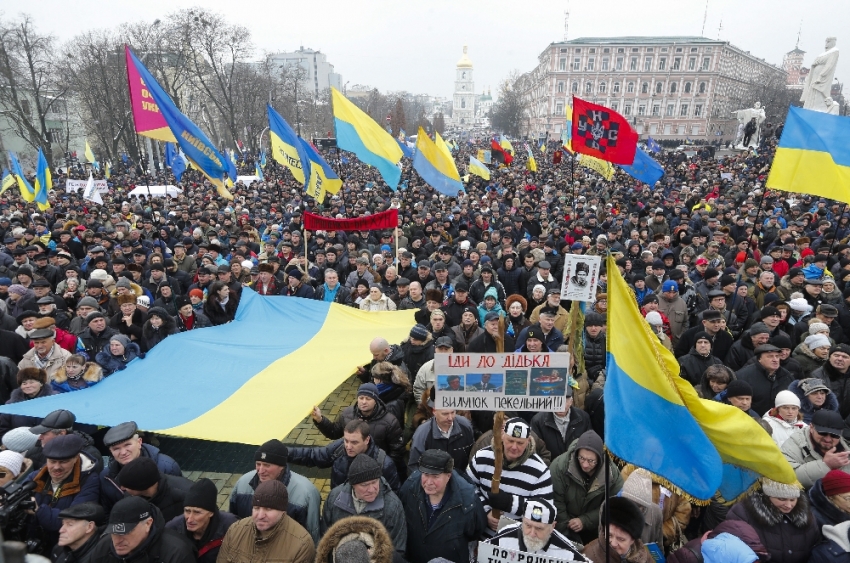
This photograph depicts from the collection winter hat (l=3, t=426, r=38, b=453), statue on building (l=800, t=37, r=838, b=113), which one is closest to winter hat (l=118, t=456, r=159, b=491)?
winter hat (l=3, t=426, r=38, b=453)

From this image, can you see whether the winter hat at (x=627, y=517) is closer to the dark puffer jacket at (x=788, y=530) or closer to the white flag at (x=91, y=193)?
the dark puffer jacket at (x=788, y=530)

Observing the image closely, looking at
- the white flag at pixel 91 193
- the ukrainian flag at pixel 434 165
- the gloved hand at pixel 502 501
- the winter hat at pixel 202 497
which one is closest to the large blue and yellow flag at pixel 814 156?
the gloved hand at pixel 502 501

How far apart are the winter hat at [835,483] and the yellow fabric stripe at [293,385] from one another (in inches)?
150

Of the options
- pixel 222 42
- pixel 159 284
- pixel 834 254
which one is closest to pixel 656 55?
pixel 222 42

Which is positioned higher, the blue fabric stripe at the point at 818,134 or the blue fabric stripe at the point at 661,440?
the blue fabric stripe at the point at 818,134

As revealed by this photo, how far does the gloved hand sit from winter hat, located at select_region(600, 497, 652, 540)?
692 mm

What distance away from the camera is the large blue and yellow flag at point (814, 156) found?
22.9 ft

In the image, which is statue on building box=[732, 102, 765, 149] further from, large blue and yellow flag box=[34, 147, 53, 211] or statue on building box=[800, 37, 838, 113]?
large blue and yellow flag box=[34, 147, 53, 211]

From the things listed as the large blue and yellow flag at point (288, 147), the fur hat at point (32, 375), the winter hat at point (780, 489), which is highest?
the large blue and yellow flag at point (288, 147)

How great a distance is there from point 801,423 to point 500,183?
23160 mm

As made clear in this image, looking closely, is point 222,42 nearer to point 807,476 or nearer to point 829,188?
point 829,188

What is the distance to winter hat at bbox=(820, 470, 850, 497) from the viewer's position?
3.03 m

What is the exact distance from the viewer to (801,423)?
13.0 feet

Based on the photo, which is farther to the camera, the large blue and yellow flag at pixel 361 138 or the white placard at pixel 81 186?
the white placard at pixel 81 186
